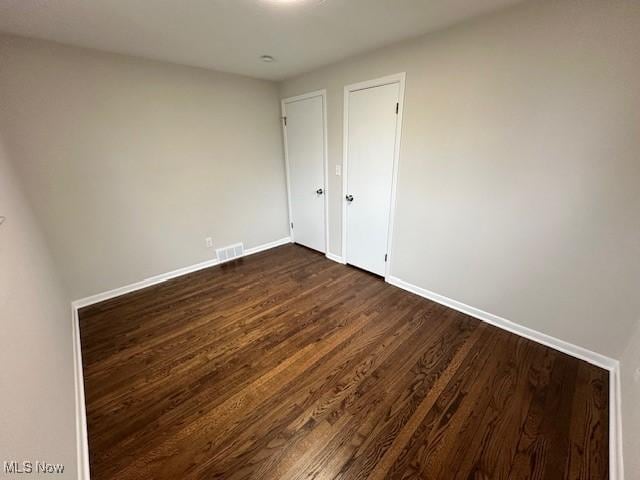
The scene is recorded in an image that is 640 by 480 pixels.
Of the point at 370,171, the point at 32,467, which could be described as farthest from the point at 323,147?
the point at 32,467

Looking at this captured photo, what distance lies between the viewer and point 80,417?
145cm

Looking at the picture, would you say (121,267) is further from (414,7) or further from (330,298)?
(414,7)

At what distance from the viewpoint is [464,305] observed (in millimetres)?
2352

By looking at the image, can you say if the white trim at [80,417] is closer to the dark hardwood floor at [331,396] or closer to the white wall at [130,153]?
the dark hardwood floor at [331,396]

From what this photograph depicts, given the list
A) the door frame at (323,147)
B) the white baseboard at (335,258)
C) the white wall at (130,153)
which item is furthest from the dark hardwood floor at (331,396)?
the door frame at (323,147)

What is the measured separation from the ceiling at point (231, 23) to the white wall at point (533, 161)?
10.9 inches

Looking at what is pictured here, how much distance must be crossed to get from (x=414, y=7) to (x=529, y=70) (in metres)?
0.85

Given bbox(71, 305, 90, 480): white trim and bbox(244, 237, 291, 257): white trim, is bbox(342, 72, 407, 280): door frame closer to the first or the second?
bbox(244, 237, 291, 257): white trim

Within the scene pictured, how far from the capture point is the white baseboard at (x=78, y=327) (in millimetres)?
1279

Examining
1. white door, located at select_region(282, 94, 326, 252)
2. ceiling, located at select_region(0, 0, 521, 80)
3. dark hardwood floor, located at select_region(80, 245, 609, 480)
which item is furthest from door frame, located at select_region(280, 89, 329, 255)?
dark hardwood floor, located at select_region(80, 245, 609, 480)

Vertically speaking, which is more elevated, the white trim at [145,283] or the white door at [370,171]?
the white door at [370,171]

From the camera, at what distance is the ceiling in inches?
62.5

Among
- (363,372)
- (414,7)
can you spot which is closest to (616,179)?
(414,7)

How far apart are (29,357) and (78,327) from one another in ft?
5.28
